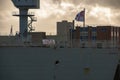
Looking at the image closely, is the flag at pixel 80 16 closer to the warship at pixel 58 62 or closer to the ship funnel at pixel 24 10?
the ship funnel at pixel 24 10

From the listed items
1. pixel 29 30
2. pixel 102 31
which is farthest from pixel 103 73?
pixel 102 31

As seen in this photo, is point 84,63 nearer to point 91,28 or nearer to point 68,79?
point 68,79

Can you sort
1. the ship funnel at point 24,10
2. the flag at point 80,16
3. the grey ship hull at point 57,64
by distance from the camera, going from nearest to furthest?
1. the grey ship hull at point 57,64
2. the flag at point 80,16
3. the ship funnel at point 24,10

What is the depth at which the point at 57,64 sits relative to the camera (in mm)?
49062

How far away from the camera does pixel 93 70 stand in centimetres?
4891

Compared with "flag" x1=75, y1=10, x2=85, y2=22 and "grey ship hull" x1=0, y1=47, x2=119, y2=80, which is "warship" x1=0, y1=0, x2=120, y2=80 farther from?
"flag" x1=75, y1=10, x2=85, y2=22

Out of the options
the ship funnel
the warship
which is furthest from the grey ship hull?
the ship funnel

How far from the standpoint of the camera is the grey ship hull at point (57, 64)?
160 feet

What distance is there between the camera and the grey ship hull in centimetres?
4878

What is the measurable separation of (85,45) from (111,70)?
4.76 m

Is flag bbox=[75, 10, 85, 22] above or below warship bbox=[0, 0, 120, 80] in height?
above

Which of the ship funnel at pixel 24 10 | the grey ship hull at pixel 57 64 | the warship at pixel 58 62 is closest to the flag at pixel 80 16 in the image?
the ship funnel at pixel 24 10

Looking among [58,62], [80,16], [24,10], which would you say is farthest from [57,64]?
[24,10]

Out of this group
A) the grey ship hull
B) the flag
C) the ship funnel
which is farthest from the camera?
the ship funnel
